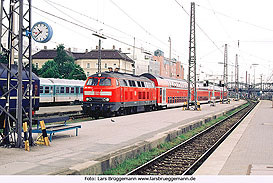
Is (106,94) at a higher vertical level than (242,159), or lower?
higher

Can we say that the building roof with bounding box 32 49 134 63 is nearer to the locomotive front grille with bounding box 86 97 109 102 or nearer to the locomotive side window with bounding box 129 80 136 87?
the locomotive side window with bounding box 129 80 136 87

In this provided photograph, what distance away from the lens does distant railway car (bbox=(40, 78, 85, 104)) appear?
35.9 meters

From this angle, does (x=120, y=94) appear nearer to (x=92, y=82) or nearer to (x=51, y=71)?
(x=92, y=82)

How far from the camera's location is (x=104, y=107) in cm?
2261

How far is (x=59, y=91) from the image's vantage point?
3841 centimetres

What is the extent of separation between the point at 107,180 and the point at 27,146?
404 centimetres

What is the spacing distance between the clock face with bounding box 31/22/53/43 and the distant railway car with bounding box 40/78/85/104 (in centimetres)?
2381

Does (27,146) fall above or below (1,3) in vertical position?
below

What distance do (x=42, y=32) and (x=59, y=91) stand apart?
2677 cm

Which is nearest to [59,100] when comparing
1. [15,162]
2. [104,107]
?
[104,107]

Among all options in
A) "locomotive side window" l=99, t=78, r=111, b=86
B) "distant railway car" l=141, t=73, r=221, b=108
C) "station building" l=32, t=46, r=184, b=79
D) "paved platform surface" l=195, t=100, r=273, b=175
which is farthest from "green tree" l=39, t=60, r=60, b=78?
"paved platform surface" l=195, t=100, r=273, b=175

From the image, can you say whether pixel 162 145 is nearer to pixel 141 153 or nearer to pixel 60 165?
pixel 141 153

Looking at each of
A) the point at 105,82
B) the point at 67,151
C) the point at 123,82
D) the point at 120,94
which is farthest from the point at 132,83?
the point at 67,151

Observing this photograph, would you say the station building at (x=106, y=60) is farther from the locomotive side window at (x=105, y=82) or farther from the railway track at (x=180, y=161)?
the railway track at (x=180, y=161)
